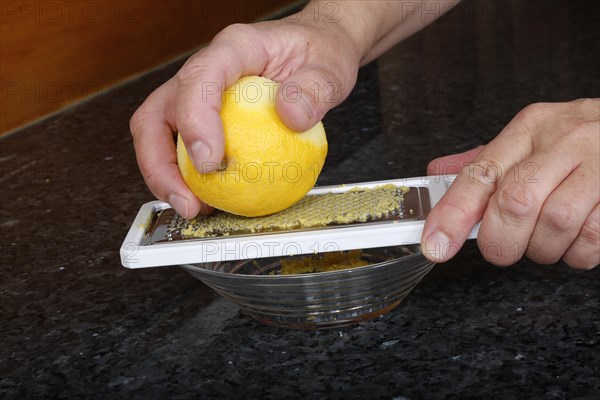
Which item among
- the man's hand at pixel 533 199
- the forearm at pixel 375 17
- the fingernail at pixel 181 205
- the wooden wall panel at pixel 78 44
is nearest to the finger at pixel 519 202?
the man's hand at pixel 533 199

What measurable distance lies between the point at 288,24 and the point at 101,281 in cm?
41

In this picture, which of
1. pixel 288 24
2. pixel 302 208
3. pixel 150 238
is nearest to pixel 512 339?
pixel 302 208

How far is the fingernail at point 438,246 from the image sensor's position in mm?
727

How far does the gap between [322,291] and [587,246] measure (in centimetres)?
27

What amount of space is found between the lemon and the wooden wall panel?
94cm

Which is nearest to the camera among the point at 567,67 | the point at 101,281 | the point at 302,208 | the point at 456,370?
the point at 456,370

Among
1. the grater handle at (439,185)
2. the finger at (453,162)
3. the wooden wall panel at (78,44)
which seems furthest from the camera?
the wooden wall panel at (78,44)

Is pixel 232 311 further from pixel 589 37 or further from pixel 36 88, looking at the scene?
pixel 589 37

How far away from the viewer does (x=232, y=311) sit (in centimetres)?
86

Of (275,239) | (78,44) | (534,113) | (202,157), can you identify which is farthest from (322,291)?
(78,44)

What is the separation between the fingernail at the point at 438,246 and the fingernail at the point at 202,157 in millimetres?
217

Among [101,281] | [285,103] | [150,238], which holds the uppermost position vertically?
[285,103]

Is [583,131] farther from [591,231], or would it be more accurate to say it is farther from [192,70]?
[192,70]

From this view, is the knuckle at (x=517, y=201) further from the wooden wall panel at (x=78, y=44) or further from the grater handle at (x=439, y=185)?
the wooden wall panel at (x=78, y=44)
